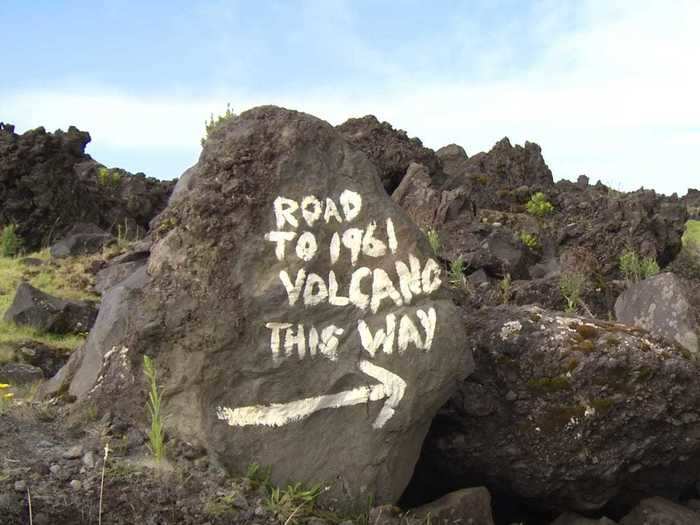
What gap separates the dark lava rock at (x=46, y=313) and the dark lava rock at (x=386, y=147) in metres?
6.81

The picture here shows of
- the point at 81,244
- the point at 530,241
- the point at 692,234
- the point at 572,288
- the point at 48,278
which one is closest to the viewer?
the point at 572,288

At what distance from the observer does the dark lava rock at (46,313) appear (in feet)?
38.0

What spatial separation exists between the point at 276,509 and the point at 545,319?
2.56m

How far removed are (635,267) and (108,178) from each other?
42.5 feet

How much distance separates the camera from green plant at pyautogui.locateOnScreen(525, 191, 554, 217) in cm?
1797

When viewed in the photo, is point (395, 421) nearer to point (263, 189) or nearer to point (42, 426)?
point (263, 189)

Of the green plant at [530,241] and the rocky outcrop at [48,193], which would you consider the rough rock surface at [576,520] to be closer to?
the green plant at [530,241]

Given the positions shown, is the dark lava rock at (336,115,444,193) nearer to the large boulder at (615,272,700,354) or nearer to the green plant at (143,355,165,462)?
the large boulder at (615,272,700,354)

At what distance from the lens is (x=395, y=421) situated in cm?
536

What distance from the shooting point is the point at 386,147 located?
1731cm

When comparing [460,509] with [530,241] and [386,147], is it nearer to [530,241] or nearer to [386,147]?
[530,241]

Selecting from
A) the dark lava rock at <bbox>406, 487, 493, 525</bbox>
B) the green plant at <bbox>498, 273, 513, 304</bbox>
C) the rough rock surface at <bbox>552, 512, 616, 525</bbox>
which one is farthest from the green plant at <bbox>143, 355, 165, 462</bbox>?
the green plant at <bbox>498, 273, 513, 304</bbox>

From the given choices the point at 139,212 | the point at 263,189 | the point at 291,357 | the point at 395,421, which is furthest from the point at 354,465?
the point at 139,212

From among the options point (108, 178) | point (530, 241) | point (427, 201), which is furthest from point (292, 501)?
point (108, 178)
